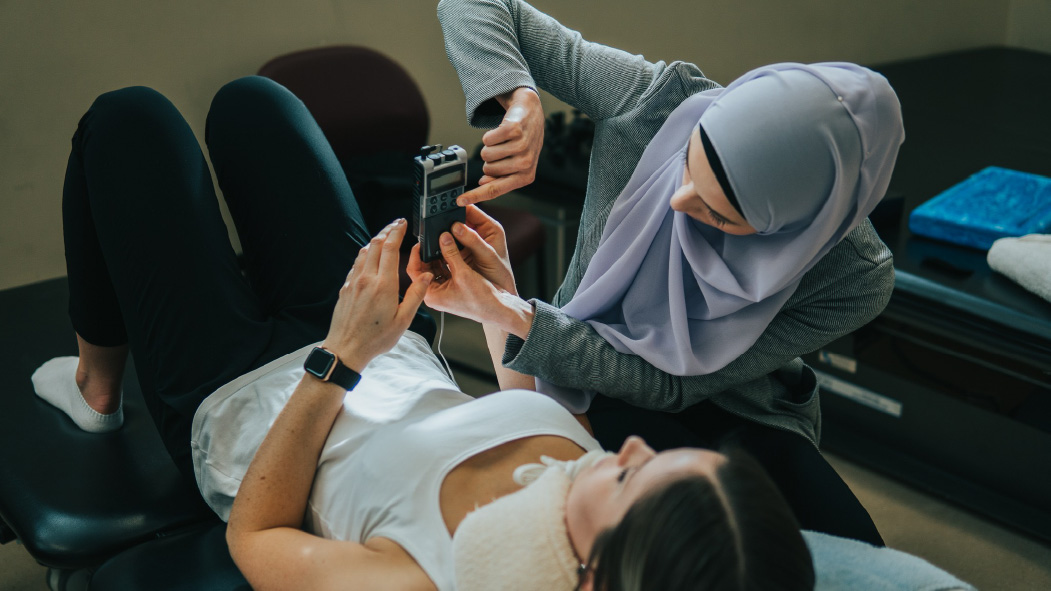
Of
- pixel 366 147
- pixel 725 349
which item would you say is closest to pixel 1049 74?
pixel 366 147

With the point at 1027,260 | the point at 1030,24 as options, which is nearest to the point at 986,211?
the point at 1027,260

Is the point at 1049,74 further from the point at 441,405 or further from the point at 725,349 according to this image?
the point at 441,405

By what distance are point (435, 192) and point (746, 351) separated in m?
0.51

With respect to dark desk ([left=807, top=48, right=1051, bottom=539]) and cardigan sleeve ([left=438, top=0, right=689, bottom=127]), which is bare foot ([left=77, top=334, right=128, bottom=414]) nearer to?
cardigan sleeve ([left=438, top=0, right=689, bottom=127])

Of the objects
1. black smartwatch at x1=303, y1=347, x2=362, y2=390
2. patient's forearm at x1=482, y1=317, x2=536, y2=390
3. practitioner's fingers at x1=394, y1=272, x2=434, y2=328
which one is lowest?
patient's forearm at x1=482, y1=317, x2=536, y2=390

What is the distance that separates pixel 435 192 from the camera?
1.05 m

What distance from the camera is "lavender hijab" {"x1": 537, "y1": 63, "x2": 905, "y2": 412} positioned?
960 mm

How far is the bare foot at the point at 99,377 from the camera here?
52.9 inches

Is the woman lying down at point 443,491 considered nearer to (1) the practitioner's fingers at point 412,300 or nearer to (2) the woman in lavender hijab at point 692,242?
(1) the practitioner's fingers at point 412,300

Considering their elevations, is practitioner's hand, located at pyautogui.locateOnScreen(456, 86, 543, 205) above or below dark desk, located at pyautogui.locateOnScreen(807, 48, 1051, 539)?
above

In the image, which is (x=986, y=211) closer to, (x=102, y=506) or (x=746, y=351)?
(x=746, y=351)

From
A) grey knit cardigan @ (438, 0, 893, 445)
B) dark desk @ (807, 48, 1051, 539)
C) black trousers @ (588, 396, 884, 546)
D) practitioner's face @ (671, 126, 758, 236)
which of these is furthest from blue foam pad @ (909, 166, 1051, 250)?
practitioner's face @ (671, 126, 758, 236)

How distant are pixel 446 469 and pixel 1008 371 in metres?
1.35

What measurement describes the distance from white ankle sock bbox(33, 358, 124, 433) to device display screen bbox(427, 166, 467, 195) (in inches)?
29.0
